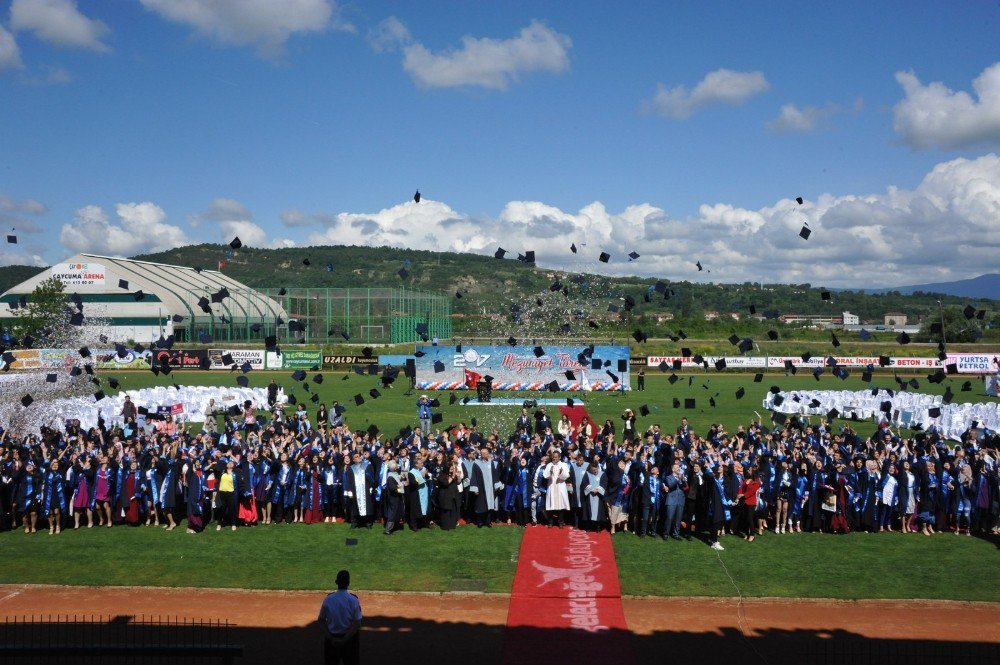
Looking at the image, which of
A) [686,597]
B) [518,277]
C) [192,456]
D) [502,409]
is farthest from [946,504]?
[518,277]

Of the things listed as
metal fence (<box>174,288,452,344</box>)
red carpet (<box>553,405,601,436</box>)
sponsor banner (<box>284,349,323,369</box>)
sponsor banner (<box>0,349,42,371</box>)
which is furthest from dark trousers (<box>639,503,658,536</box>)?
metal fence (<box>174,288,452,344</box>)

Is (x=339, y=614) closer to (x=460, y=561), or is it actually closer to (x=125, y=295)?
(x=460, y=561)

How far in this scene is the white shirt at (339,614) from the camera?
292 inches

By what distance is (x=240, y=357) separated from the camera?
48.2m

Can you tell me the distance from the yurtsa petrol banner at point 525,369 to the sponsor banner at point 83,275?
4130cm

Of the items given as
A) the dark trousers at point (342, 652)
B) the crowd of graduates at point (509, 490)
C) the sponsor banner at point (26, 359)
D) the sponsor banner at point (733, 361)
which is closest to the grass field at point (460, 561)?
the crowd of graduates at point (509, 490)

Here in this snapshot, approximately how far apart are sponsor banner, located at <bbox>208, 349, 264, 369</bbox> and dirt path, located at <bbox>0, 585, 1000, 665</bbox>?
3786 centimetres

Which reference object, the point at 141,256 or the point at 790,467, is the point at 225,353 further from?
the point at 141,256

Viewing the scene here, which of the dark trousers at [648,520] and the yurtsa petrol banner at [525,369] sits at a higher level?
the yurtsa petrol banner at [525,369]

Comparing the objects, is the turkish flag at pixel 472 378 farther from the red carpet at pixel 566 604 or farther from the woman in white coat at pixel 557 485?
the red carpet at pixel 566 604

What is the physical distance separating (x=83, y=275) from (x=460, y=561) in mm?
65008

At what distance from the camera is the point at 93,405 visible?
2323 centimetres

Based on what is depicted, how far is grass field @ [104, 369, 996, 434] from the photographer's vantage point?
93.1 ft

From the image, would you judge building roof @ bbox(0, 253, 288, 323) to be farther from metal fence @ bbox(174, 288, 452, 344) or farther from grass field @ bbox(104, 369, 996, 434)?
grass field @ bbox(104, 369, 996, 434)
